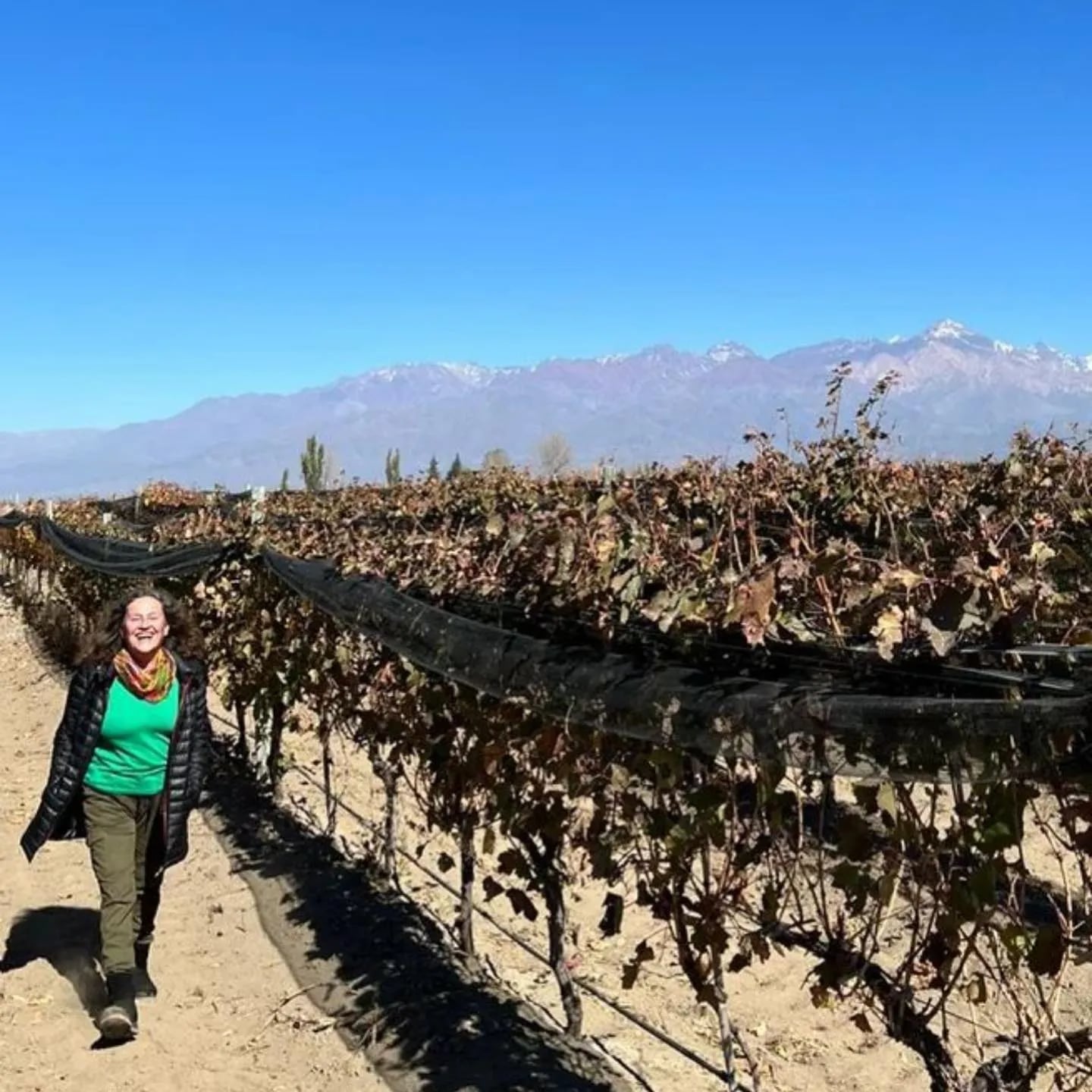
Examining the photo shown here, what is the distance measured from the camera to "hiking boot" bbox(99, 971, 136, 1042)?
385cm

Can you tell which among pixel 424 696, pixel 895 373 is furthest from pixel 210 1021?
pixel 895 373

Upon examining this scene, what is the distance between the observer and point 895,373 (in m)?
8.31

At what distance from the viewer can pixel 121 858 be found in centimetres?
409

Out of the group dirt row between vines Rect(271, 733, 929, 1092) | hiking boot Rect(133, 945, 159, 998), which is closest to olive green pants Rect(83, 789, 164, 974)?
hiking boot Rect(133, 945, 159, 998)

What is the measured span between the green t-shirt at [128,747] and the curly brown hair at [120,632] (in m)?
0.14

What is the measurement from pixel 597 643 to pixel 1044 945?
1296 millimetres

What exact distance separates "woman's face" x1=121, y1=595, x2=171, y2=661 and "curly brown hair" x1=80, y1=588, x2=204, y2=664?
0.13ft

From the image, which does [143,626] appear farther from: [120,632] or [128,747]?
[128,747]

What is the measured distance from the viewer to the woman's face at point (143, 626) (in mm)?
4059

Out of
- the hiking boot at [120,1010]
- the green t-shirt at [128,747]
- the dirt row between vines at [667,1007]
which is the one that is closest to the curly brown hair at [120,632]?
the green t-shirt at [128,747]

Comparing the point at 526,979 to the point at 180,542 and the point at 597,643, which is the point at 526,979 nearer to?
the point at 597,643

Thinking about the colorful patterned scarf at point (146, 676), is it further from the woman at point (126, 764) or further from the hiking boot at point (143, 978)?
the hiking boot at point (143, 978)

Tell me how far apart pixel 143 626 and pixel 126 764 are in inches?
20.0

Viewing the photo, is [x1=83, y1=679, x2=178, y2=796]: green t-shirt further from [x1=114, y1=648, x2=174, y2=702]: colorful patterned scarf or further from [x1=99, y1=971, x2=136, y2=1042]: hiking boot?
[x1=99, y1=971, x2=136, y2=1042]: hiking boot
